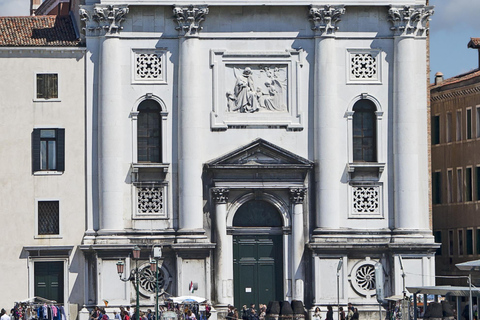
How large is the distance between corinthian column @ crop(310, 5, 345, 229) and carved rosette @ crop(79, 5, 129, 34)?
7769 mm

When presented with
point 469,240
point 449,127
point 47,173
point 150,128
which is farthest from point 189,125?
point 469,240

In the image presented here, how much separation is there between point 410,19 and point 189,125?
10.1 m

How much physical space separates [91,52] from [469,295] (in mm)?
22595

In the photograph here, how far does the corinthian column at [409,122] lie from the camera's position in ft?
242

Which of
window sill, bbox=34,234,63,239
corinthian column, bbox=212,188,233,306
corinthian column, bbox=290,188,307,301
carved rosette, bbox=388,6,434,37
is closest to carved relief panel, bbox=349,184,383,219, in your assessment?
corinthian column, bbox=290,188,307,301

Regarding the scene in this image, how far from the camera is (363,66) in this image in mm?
74375

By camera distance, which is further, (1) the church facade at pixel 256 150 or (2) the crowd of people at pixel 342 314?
(1) the church facade at pixel 256 150

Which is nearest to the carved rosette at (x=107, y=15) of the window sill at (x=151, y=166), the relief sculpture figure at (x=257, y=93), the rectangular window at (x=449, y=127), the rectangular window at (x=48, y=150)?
the rectangular window at (x=48, y=150)

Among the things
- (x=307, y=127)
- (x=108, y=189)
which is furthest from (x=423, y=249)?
(x=108, y=189)

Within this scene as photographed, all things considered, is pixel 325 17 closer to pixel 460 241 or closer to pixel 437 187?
pixel 437 187

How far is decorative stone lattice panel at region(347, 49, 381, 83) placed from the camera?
74.2 m

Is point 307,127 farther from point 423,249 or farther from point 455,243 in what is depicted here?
point 455,243

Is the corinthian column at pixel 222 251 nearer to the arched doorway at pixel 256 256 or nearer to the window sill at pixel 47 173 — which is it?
the arched doorway at pixel 256 256

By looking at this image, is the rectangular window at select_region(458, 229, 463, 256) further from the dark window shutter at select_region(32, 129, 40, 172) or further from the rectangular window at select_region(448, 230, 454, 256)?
the dark window shutter at select_region(32, 129, 40, 172)
